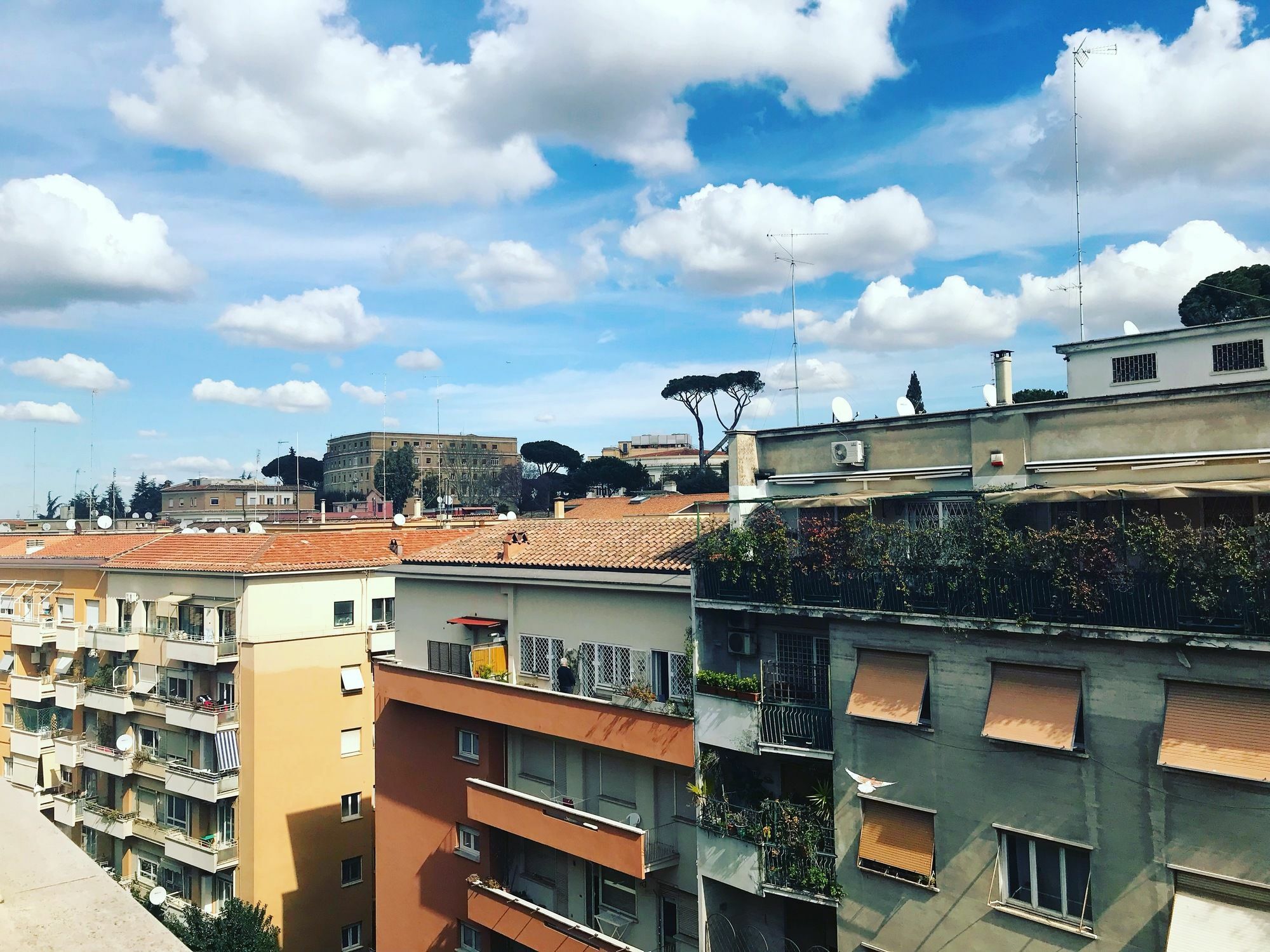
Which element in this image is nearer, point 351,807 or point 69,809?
point 351,807

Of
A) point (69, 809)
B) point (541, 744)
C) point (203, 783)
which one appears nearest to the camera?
point (541, 744)

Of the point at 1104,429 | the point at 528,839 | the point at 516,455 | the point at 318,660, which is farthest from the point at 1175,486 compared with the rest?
the point at 516,455

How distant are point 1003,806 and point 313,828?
26.6 m

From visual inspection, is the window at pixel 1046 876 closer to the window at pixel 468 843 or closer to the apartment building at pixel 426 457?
the window at pixel 468 843

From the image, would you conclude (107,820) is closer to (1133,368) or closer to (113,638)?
(113,638)

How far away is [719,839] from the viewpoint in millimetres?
16875

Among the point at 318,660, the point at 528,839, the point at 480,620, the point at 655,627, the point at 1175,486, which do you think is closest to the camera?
the point at 1175,486

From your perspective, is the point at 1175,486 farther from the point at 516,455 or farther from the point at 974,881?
the point at 516,455

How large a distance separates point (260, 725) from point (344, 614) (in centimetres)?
463

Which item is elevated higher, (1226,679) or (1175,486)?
(1175,486)

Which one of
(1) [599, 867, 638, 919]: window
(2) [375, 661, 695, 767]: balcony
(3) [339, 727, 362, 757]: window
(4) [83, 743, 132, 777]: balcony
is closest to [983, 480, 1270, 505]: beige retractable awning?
(2) [375, 661, 695, 767]: balcony

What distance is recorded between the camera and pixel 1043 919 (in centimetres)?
1312

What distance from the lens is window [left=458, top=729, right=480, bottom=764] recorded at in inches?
917

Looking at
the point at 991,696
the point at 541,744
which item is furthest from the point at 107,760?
the point at 991,696
